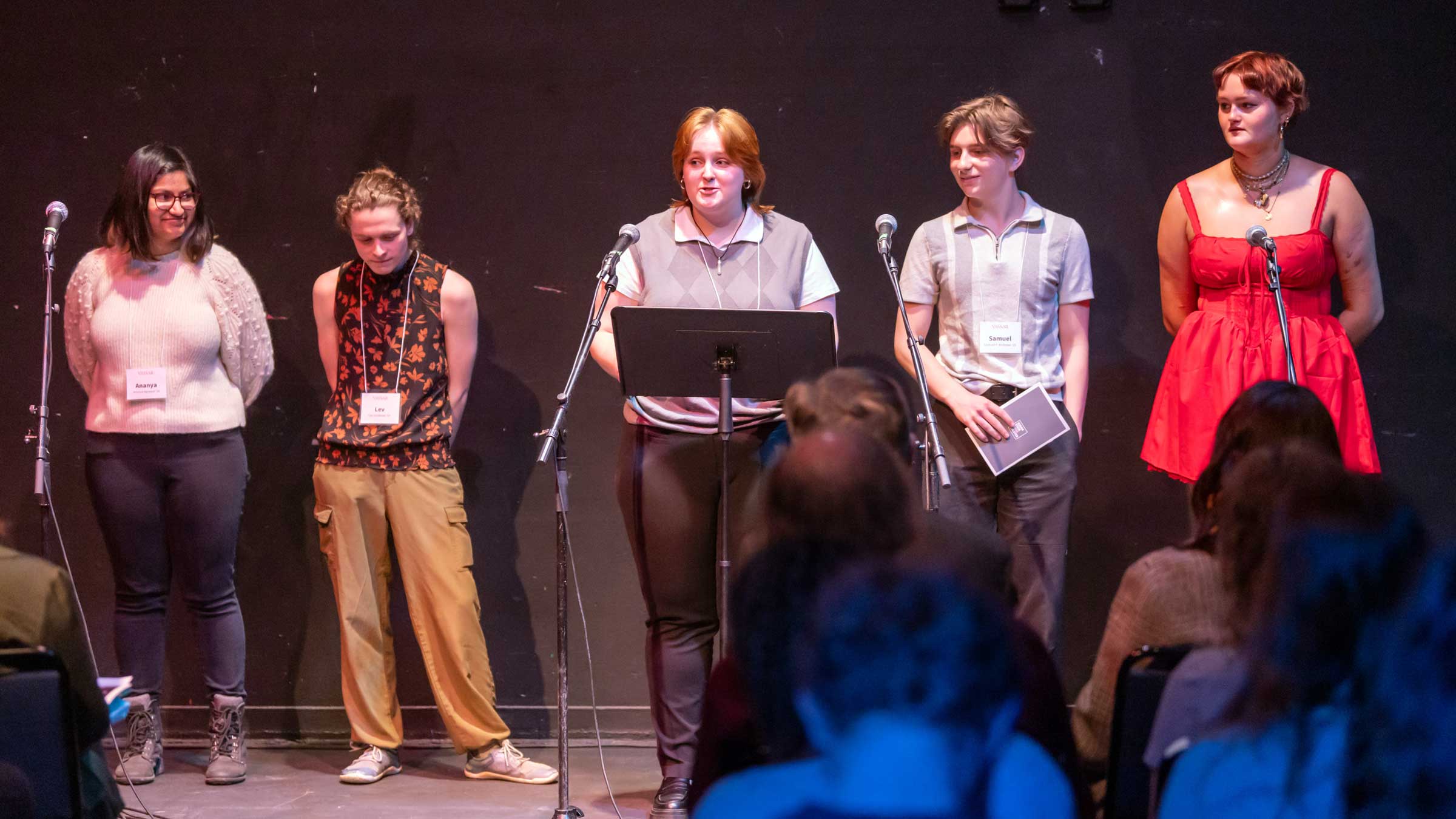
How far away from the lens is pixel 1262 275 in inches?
134

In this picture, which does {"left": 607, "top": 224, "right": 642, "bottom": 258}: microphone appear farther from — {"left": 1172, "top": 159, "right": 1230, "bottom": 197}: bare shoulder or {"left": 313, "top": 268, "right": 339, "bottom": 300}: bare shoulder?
{"left": 1172, "top": 159, "right": 1230, "bottom": 197}: bare shoulder

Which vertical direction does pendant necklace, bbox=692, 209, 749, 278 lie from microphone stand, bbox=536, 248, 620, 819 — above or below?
above

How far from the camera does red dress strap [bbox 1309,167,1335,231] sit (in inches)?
135

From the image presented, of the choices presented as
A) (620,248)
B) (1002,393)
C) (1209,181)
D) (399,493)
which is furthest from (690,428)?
(1209,181)

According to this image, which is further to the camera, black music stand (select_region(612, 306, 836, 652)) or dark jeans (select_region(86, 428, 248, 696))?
dark jeans (select_region(86, 428, 248, 696))

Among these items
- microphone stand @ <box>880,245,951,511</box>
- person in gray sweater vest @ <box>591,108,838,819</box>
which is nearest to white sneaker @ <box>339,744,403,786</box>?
person in gray sweater vest @ <box>591,108,838,819</box>

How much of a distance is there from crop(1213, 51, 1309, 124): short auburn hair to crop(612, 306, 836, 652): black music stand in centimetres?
142

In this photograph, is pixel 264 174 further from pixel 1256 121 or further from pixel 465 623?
pixel 1256 121

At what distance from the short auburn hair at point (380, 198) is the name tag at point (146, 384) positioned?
0.66 m

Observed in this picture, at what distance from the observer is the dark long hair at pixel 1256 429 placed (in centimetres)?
186

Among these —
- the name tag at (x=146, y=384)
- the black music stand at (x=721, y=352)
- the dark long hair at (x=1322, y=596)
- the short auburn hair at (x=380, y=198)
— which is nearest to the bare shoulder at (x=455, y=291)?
the short auburn hair at (x=380, y=198)

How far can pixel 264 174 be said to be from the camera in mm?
4180

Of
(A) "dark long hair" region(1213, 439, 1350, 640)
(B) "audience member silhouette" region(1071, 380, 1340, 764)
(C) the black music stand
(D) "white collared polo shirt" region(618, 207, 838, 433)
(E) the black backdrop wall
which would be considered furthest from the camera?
(E) the black backdrop wall

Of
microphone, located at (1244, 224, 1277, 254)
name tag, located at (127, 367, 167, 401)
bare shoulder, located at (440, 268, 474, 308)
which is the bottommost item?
name tag, located at (127, 367, 167, 401)
